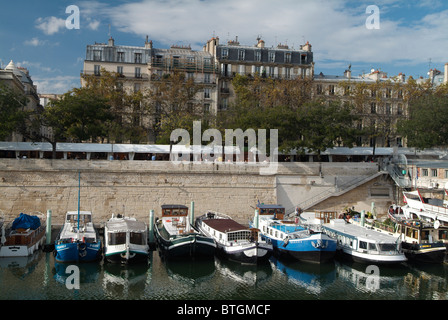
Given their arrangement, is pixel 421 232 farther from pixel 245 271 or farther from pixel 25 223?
pixel 25 223

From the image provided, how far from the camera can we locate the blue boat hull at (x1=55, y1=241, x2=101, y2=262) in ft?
78.5

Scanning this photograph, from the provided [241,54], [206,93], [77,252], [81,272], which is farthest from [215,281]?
[241,54]

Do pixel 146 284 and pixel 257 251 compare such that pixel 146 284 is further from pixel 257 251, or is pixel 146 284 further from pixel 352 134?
pixel 352 134

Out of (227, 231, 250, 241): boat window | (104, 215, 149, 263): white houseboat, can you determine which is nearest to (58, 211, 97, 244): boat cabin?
(104, 215, 149, 263): white houseboat

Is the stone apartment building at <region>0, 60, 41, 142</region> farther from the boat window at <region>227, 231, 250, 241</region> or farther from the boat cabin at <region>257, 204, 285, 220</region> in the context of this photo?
the boat window at <region>227, 231, 250, 241</region>

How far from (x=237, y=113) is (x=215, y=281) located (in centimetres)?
2211

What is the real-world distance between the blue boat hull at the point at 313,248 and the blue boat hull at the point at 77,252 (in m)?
11.2

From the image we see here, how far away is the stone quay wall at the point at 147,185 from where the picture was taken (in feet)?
106

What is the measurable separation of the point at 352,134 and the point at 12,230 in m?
27.5

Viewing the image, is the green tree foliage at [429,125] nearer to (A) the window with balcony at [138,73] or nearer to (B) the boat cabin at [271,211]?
(B) the boat cabin at [271,211]

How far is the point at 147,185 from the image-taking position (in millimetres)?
34219

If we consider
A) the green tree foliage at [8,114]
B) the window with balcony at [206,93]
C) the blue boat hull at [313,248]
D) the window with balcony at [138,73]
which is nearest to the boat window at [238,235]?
the blue boat hull at [313,248]

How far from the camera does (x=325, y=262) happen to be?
25.9 m

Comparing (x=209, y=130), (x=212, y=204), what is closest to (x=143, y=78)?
(x=209, y=130)
